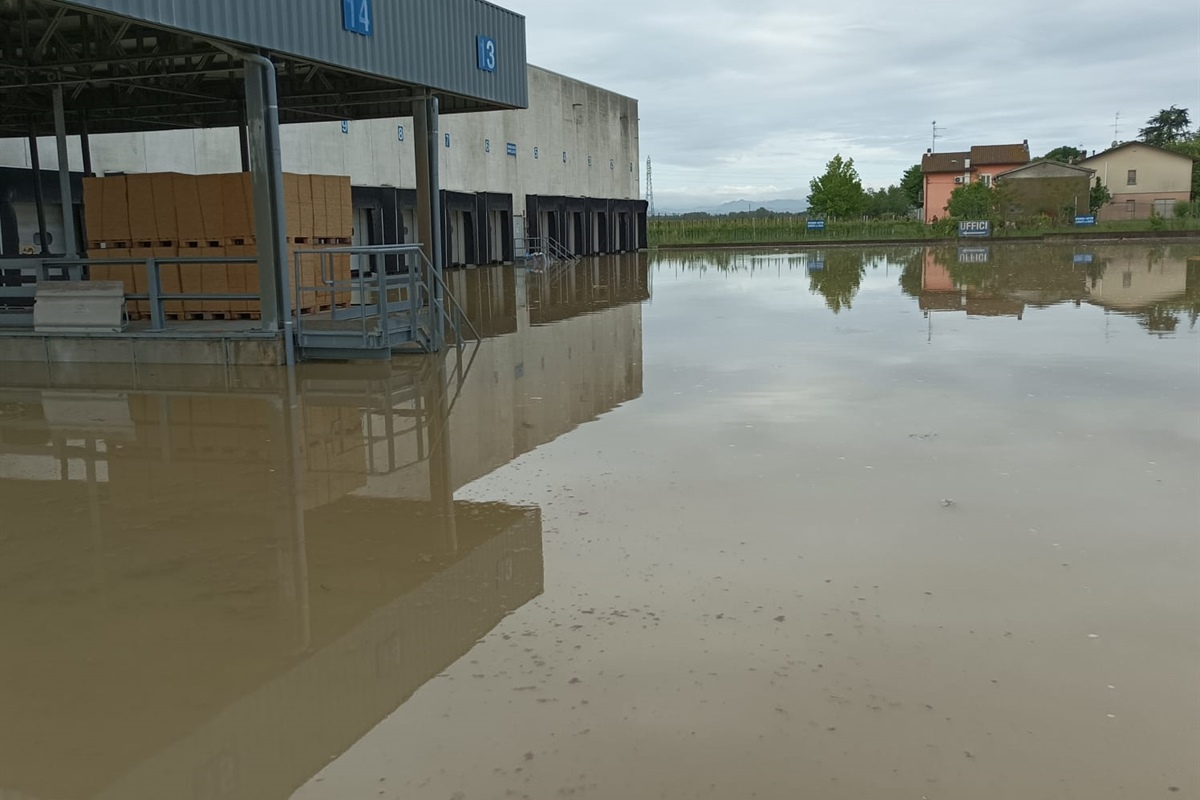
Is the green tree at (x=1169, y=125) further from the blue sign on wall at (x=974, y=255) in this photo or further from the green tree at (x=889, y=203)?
the blue sign on wall at (x=974, y=255)

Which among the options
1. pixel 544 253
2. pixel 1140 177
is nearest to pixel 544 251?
Result: pixel 544 253

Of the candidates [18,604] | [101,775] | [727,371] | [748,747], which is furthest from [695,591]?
[727,371]

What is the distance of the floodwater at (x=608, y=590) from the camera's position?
390cm

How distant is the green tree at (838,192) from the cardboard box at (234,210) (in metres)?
84.3

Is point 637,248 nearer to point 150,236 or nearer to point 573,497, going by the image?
point 150,236

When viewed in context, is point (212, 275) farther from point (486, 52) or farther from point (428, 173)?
point (486, 52)

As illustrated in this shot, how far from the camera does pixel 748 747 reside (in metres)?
3.93

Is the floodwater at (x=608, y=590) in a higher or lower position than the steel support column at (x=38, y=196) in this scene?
lower

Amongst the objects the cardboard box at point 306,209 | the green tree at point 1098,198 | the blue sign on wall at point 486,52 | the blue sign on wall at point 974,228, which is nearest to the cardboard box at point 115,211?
the cardboard box at point 306,209

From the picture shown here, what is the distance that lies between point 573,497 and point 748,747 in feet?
12.4

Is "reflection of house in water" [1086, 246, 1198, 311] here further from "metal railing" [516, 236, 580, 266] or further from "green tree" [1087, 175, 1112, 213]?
"green tree" [1087, 175, 1112, 213]

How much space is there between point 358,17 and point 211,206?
365 centimetres

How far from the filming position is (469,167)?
43.3m

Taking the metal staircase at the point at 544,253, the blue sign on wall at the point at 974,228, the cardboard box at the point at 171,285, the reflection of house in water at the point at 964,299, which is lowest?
the reflection of house in water at the point at 964,299
